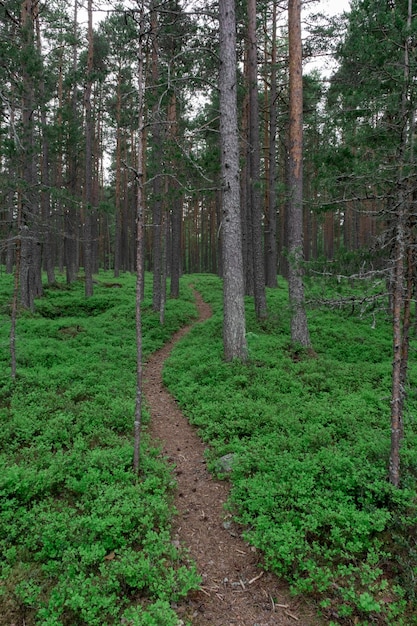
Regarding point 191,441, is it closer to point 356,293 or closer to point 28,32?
point 356,293

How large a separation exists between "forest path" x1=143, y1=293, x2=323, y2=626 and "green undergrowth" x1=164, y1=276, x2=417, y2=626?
0.62 feet

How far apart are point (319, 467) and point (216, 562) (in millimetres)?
1930

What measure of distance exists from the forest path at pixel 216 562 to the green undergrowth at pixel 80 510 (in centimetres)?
24

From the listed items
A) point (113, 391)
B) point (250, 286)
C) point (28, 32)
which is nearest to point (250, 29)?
point (28, 32)

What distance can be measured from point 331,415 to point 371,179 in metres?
4.25

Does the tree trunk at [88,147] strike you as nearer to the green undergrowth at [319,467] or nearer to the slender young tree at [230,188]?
the slender young tree at [230,188]

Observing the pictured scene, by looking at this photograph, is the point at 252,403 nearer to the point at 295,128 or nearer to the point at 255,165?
the point at 295,128

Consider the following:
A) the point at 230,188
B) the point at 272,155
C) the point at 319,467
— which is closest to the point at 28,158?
the point at 230,188

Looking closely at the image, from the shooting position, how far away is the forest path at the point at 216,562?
354 cm

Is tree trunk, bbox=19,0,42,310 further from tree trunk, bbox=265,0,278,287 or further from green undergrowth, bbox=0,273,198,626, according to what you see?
tree trunk, bbox=265,0,278,287

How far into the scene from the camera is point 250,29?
12133mm

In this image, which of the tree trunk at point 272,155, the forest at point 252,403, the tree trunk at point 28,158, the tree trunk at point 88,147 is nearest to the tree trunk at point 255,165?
the forest at point 252,403

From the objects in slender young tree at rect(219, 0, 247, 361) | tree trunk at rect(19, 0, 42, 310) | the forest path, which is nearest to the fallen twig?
the forest path

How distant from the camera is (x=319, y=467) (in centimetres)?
510
